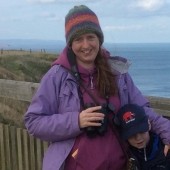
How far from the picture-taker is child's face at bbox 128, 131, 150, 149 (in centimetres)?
326

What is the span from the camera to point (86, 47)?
3250 mm

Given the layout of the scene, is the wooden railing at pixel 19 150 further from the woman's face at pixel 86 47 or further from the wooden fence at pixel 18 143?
the woman's face at pixel 86 47

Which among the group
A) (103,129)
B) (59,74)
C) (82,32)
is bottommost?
(103,129)

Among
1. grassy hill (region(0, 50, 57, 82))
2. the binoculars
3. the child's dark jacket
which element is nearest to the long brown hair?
the binoculars

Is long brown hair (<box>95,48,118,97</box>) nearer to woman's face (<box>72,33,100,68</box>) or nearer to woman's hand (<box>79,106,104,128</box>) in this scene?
woman's face (<box>72,33,100,68</box>)

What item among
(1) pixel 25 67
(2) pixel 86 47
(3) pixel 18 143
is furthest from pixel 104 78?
(1) pixel 25 67

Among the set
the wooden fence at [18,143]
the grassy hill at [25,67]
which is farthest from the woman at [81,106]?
the grassy hill at [25,67]

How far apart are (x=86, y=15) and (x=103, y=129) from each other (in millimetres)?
763

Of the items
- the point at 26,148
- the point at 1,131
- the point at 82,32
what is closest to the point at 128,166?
the point at 82,32

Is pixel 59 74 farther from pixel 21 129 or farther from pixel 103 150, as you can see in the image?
pixel 21 129

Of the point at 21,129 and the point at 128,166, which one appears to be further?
the point at 21,129

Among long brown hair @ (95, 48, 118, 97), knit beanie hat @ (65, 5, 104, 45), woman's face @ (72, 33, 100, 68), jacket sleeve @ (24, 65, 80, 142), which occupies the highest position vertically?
knit beanie hat @ (65, 5, 104, 45)

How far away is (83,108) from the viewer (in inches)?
127

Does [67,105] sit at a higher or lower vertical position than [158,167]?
higher
